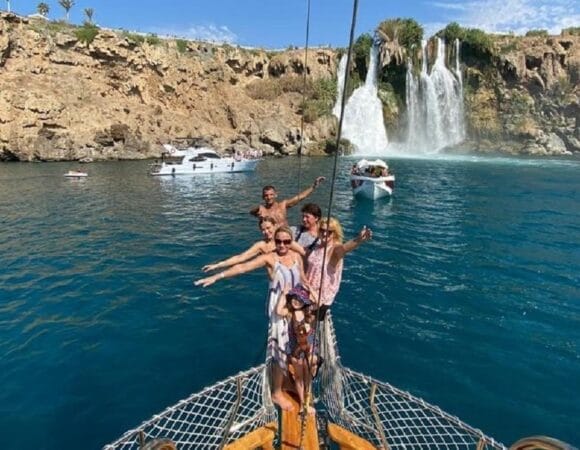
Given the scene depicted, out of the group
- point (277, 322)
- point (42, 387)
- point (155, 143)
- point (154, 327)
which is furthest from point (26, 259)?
point (155, 143)

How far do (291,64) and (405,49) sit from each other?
15172 millimetres

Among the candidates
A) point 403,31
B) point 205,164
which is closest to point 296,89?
point 403,31

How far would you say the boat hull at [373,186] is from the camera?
82.9 feet

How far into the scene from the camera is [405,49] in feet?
187

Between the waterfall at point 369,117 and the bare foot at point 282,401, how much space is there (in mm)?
54470

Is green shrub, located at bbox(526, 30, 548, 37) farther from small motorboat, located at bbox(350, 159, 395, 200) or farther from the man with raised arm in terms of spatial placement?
the man with raised arm

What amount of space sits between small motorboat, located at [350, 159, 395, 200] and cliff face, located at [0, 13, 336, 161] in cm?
2773

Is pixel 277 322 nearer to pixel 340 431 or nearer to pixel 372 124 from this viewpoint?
pixel 340 431

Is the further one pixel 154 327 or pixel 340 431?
pixel 154 327

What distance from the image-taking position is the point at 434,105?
190 feet

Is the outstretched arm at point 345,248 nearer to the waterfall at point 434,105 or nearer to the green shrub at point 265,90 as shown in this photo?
the waterfall at point 434,105

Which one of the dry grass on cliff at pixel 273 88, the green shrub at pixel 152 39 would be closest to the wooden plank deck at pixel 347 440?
the dry grass on cliff at pixel 273 88

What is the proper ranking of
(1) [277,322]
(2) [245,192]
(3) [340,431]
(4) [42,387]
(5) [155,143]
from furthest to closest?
(5) [155,143] → (2) [245,192] → (4) [42,387] → (1) [277,322] → (3) [340,431]

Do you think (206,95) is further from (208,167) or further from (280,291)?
(280,291)
